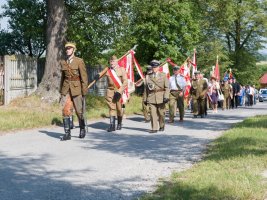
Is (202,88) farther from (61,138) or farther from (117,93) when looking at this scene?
(61,138)

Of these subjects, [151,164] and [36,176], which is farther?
[151,164]

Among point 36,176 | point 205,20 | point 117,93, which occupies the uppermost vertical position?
point 205,20

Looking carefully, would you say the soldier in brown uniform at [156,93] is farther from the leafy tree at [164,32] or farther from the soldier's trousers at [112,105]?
the leafy tree at [164,32]

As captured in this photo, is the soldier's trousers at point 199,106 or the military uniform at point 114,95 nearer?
the military uniform at point 114,95

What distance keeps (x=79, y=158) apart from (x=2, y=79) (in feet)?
33.6

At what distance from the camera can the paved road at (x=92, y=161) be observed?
6.38 meters

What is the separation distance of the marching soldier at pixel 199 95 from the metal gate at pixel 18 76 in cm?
618

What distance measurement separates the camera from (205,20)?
42750 mm

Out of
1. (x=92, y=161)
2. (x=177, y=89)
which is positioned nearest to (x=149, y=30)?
(x=177, y=89)

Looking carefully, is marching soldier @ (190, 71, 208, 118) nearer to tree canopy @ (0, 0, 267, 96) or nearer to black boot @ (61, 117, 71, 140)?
tree canopy @ (0, 0, 267, 96)

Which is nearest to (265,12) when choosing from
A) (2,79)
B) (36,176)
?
(2,79)

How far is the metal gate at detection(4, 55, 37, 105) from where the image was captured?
18266 millimetres

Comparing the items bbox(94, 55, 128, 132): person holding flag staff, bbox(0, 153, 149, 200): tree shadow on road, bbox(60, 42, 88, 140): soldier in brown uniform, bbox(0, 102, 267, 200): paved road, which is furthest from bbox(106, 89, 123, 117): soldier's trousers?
bbox(0, 153, 149, 200): tree shadow on road

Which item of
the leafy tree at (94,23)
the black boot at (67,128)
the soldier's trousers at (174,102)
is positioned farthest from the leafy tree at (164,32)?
the black boot at (67,128)
